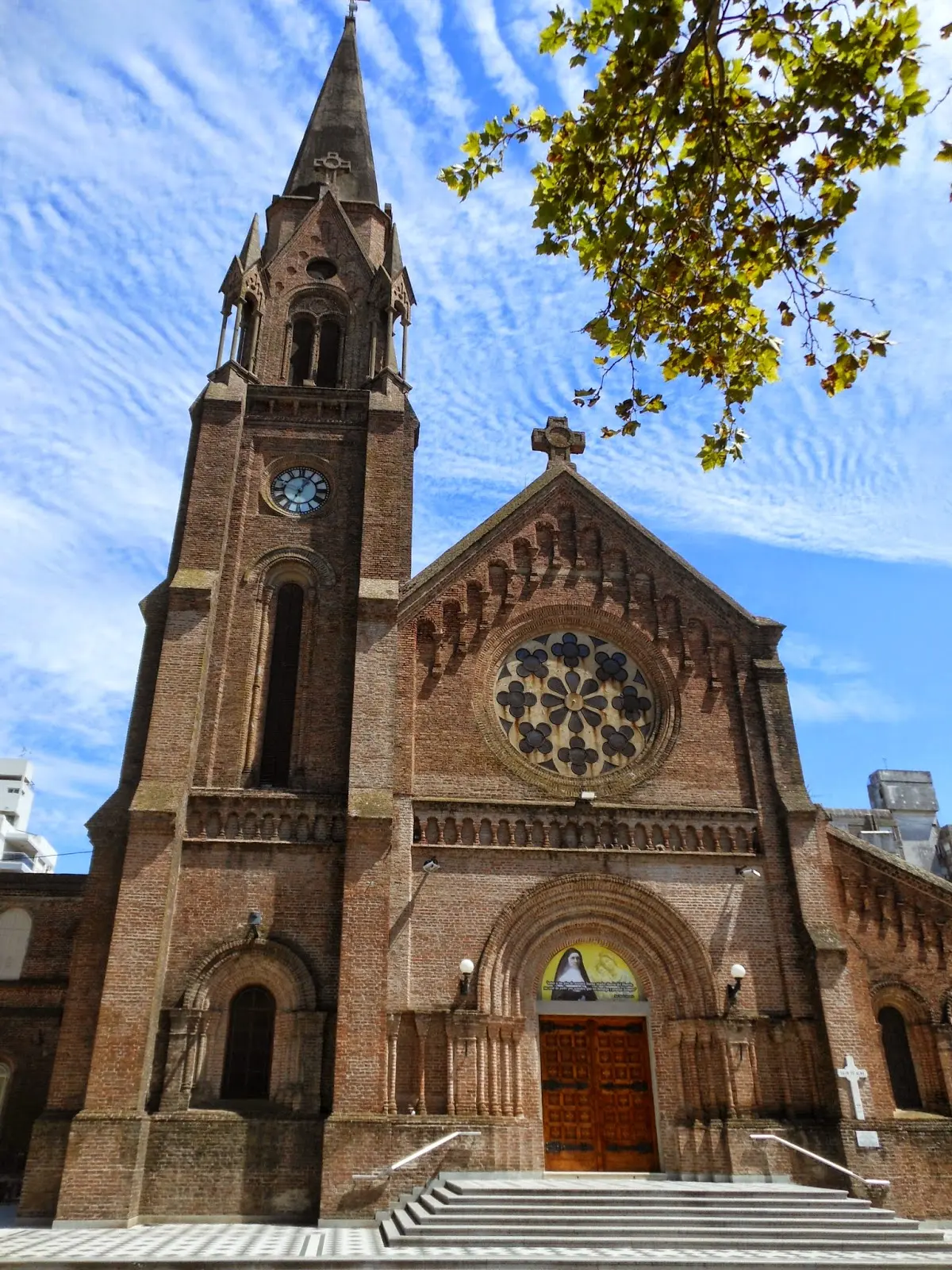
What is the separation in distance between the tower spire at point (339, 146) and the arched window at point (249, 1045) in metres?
22.4

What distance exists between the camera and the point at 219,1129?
16.7 m

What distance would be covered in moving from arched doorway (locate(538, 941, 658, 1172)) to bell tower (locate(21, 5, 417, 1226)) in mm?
3821

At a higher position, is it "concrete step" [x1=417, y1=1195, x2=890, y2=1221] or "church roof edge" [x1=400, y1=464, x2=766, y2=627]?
"church roof edge" [x1=400, y1=464, x2=766, y2=627]

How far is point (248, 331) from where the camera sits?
25734 millimetres

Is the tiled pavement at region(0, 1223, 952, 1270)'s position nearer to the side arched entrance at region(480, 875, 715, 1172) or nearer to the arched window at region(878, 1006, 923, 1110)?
the side arched entrance at region(480, 875, 715, 1172)

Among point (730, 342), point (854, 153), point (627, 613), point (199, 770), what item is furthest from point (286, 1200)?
point (854, 153)

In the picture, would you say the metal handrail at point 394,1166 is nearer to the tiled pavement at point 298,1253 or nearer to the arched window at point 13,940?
the tiled pavement at point 298,1253

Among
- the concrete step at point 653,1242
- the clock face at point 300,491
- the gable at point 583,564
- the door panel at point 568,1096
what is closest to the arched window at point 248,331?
the clock face at point 300,491

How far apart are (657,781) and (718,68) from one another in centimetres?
1584

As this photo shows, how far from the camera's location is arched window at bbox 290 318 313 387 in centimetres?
2625

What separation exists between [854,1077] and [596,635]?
10.4 m

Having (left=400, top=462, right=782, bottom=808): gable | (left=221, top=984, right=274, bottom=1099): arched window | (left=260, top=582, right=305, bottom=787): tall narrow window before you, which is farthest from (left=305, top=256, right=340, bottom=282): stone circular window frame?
(left=221, top=984, right=274, bottom=1099): arched window

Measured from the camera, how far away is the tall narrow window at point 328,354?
26203 mm

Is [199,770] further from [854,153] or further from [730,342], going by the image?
[854,153]
